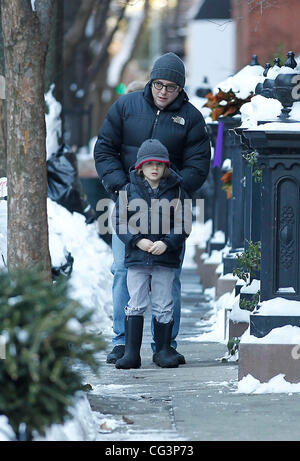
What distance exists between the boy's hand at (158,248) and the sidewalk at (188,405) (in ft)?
2.71

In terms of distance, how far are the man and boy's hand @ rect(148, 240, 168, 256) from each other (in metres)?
0.43

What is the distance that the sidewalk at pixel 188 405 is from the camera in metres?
5.83

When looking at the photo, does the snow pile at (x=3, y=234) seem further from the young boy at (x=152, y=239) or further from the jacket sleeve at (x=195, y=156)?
the jacket sleeve at (x=195, y=156)

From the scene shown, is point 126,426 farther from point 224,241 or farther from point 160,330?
point 224,241

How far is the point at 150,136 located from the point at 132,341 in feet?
4.75

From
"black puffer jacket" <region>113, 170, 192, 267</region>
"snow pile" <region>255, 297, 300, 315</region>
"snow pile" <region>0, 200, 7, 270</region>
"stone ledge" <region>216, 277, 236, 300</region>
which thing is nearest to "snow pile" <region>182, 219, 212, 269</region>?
"stone ledge" <region>216, 277, 236, 300</region>

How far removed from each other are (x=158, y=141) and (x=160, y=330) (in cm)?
133

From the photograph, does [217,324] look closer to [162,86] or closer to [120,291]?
[120,291]

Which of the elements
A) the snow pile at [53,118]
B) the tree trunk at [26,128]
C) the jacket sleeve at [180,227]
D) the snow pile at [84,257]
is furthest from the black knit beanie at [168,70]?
the snow pile at [53,118]

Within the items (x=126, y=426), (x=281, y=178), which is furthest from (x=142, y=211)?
(x=126, y=426)

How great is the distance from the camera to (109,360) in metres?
8.13

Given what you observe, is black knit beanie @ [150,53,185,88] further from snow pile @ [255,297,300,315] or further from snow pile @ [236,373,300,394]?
snow pile @ [236,373,300,394]

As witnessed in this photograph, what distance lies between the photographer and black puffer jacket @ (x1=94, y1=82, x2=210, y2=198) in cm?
804
